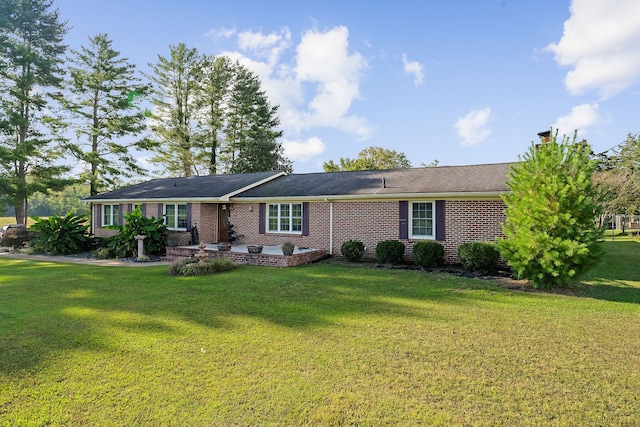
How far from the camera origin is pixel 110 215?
1991cm

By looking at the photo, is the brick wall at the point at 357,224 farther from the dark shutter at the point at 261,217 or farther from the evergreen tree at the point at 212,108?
the evergreen tree at the point at 212,108

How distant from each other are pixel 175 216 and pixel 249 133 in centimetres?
1836

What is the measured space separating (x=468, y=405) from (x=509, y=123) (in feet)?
49.4

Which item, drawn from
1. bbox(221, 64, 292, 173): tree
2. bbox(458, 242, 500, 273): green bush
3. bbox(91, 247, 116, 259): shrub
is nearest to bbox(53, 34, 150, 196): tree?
bbox(221, 64, 292, 173): tree

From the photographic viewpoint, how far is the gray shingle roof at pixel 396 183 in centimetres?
1199

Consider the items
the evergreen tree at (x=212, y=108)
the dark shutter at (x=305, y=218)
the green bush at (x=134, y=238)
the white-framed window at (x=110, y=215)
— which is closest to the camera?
the dark shutter at (x=305, y=218)

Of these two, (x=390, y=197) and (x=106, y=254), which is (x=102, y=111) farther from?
(x=390, y=197)

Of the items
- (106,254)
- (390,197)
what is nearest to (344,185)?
(390,197)

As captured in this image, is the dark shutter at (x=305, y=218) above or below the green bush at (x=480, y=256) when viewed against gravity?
above

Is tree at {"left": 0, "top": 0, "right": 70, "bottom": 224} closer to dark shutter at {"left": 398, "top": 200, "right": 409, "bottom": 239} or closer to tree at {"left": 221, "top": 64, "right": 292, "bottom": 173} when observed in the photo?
tree at {"left": 221, "top": 64, "right": 292, "bottom": 173}

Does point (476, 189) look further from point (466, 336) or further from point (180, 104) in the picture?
point (180, 104)

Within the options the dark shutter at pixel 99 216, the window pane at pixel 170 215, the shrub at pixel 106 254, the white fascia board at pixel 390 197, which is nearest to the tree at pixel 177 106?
the dark shutter at pixel 99 216

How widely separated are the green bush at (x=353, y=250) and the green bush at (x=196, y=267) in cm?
391

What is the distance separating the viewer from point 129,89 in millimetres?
29125
